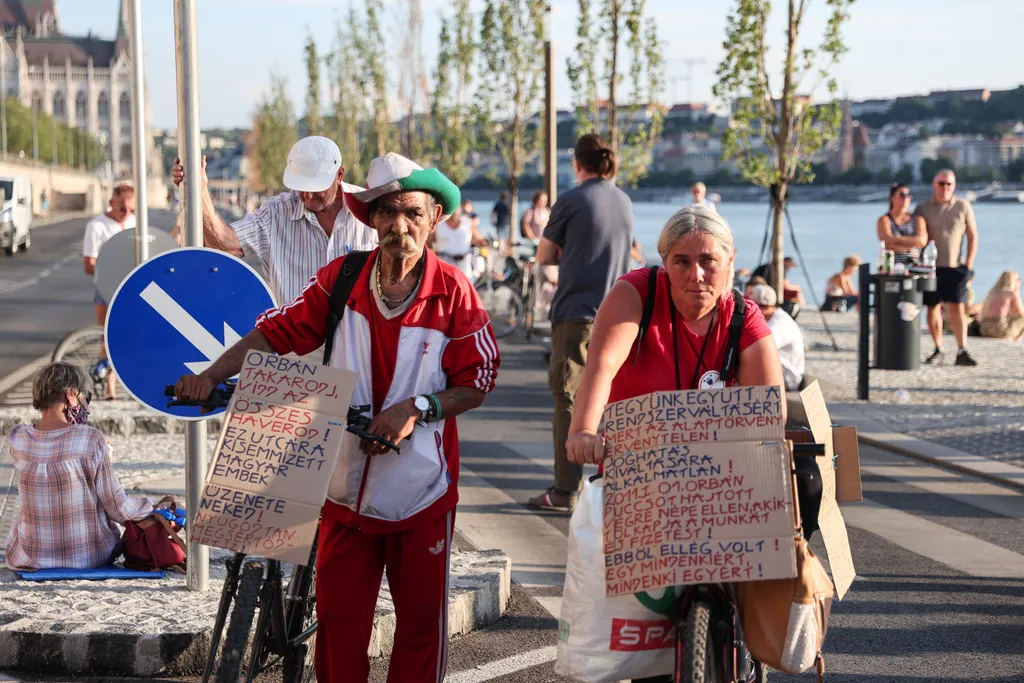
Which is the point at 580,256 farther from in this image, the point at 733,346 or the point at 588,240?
the point at 733,346

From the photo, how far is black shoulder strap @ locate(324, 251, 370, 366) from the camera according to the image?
13.0 ft

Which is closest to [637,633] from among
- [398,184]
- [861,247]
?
[398,184]

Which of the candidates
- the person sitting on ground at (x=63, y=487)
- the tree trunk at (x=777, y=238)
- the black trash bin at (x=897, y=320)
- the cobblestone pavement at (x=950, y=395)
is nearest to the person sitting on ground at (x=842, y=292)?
the cobblestone pavement at (x=950, y=395)

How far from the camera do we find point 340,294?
157 inches

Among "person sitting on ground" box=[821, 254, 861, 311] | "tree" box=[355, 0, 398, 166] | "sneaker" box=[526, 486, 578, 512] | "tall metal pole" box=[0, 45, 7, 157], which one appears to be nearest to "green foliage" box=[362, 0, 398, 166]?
"tree" box=[355, 0, 398, 166]

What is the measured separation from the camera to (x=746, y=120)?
1769 centimetres

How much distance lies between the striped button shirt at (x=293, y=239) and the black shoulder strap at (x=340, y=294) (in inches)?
67.3

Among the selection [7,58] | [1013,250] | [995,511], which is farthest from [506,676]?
[7,58]

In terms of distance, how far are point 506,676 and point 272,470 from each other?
5.76 feet

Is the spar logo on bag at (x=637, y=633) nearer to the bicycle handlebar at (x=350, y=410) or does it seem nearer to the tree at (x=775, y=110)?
the bicycle handlebar at (x=350, y=410)

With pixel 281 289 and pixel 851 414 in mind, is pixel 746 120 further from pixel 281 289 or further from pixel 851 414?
pixel 281 289

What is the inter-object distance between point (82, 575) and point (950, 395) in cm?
929

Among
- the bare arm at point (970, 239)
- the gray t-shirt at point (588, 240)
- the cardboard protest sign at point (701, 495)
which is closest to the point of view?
the cardboard protest sign at point (701, 495)

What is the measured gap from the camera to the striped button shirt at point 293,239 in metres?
5.76
